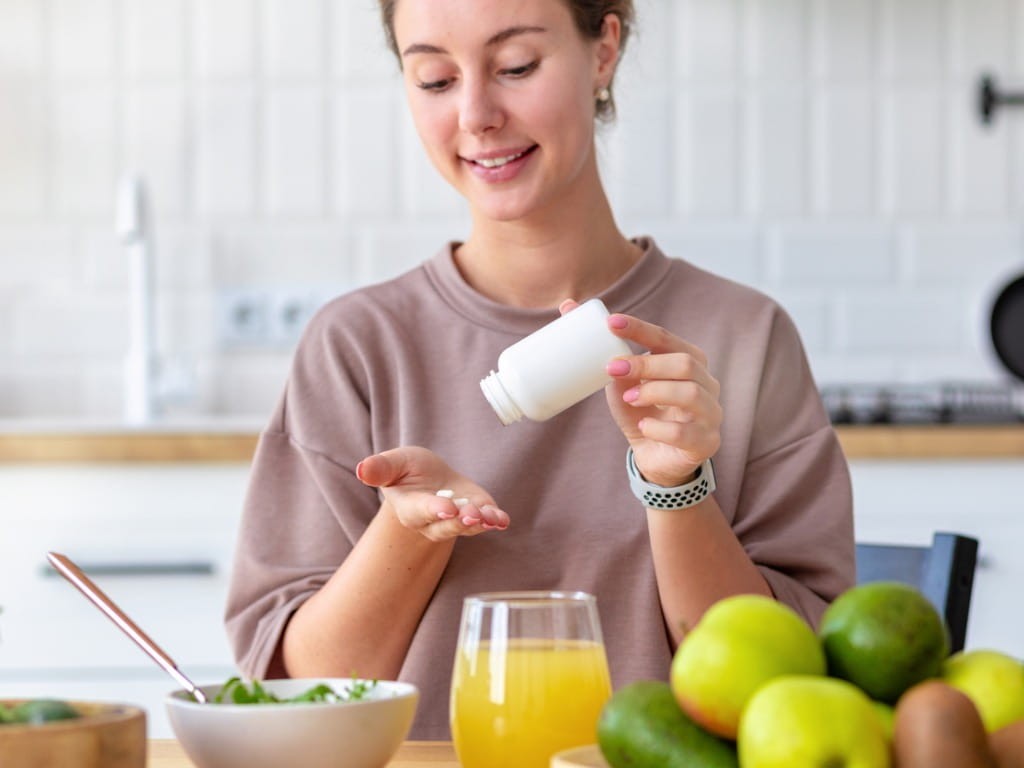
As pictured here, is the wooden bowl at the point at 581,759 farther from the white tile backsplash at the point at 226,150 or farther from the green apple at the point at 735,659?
the white tile backsplash at the point at 226,150

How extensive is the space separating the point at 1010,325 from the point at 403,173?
1.29 m

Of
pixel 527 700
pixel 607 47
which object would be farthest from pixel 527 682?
pixel 607 47

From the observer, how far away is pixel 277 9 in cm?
297

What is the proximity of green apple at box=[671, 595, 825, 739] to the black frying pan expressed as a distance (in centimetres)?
241

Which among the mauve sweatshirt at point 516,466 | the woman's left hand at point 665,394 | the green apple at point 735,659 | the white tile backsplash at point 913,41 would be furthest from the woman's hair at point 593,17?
the white tile backsplash at point 913,41

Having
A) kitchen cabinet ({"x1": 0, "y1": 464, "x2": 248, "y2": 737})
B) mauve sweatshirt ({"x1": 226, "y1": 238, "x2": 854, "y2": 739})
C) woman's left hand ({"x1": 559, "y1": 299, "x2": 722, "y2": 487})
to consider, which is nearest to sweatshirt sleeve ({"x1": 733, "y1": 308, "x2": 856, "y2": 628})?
mauve sweatshirt ({"x1": 226, "y1": 238, "x2": 854, "y2": 739})

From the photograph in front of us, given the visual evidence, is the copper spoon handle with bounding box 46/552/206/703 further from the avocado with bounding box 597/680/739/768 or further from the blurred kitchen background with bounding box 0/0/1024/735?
the blurred kitchen background with bounding box 0/0/1024/735

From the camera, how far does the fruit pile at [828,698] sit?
592 mm

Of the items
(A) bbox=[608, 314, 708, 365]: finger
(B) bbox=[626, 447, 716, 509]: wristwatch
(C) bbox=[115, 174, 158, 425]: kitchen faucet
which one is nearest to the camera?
(A) bbox=[608, 314, 708, 365]: finger

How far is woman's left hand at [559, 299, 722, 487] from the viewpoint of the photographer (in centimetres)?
101

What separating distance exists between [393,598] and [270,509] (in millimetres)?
217

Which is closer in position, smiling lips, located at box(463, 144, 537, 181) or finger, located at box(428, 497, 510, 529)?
finger, located at box(428, 497, 510, 529)

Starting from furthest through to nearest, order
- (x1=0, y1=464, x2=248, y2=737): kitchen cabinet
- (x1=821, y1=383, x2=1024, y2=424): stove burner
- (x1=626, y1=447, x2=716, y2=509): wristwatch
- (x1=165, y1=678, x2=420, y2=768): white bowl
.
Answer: (x1=821, y1=383, x2=1024, y2=424): stove burner → (x1=0, y1=464, x2=248, y2=737): kitchen cabinet → (x1=626, y1=447, x2=716, y2=509): wristwatch → (x1=165, y1=678, x2=420, y2=768): white bowl

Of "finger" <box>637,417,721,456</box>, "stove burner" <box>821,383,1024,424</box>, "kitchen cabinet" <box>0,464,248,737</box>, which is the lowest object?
"kitchen cabinet" <box>0,464,248,737</box>
